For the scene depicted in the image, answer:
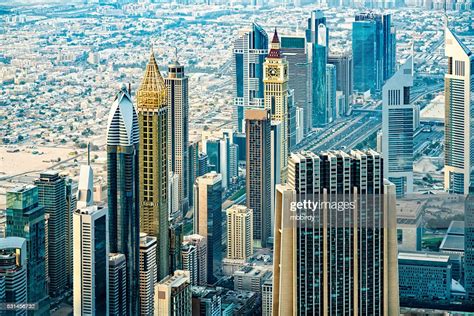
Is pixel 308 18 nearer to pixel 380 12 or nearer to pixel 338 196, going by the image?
pixel 380 12

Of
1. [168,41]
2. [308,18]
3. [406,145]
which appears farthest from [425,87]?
[168,41]

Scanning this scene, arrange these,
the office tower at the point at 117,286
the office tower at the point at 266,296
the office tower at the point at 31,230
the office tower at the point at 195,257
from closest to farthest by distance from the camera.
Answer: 1. the office tower at the point at 266,296
2. the office tower at the point at 31,230
3. the office tower at the point at 117,286
4. the office tower at the point at 195,257

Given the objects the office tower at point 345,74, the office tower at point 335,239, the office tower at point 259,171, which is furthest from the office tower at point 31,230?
the office tower at point 345,74

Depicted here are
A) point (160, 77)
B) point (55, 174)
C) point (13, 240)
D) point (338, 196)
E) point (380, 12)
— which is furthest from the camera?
point (380, 12)

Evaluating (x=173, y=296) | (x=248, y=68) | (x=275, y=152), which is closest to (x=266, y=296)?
(x=173, y=296)

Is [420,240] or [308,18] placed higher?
[308,18]

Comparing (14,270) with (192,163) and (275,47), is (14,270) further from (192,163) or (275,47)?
(275,47)

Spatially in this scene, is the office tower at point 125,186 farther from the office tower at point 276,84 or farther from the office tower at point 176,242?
the office tower at point 276,84
